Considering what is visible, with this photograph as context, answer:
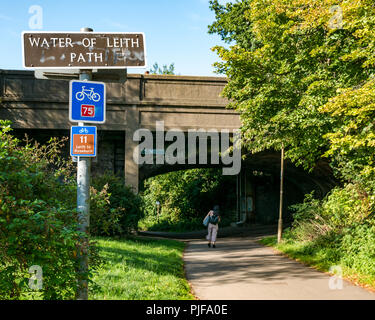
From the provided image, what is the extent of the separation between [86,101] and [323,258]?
8.65 metres

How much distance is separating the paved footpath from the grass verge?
273 mm

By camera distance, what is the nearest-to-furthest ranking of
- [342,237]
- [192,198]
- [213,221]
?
[342,237], [213,221], [192,198]

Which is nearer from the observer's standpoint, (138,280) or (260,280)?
(138,280)

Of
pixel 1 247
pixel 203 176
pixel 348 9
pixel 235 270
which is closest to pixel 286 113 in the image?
pixel 348 9

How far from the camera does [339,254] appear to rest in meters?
10.4

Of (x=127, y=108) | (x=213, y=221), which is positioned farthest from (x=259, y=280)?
(x=127, y=108)

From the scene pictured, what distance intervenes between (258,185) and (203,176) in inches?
209

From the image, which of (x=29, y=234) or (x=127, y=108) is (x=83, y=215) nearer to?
(x=29, y=234)

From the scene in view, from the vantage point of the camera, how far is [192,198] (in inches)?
1348

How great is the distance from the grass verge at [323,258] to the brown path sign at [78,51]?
255 inches

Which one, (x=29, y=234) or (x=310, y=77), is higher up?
(x=310, y=77)

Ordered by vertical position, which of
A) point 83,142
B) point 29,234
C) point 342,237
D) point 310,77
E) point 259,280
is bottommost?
point 259,280

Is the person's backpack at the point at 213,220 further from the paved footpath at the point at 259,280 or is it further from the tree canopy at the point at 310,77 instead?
the tree canopy at the point at 310,77

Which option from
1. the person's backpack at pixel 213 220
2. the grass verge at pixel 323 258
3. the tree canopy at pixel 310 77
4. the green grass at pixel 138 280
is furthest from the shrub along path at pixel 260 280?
the person's backpack at pixel 213 220
